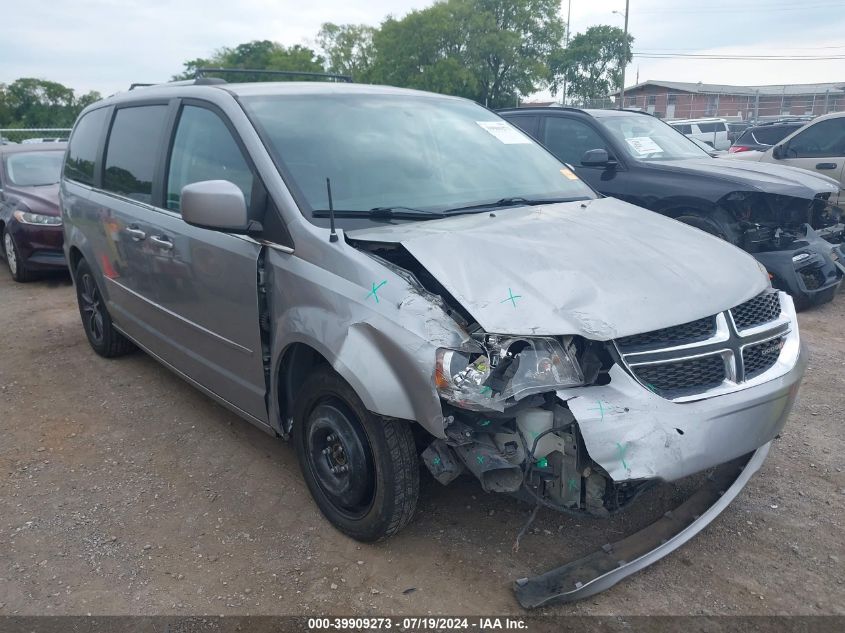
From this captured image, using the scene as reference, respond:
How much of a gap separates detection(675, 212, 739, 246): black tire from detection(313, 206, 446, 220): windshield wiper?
406 cm

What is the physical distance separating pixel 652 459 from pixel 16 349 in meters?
5.38

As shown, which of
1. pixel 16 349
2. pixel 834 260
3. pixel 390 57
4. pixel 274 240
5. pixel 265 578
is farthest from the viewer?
pixel 390 57

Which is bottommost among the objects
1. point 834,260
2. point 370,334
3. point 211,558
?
point 211,558

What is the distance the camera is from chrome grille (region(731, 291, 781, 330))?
8.93ft

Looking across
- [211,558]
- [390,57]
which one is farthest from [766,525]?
[390,57]

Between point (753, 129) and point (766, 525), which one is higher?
point (753, 129)

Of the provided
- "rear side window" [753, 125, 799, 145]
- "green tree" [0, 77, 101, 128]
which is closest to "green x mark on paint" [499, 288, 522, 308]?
"rear side window" [753, 125, 799, 145]

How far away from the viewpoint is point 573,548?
287cm

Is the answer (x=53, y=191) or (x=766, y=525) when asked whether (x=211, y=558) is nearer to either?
(x=766, y=525)

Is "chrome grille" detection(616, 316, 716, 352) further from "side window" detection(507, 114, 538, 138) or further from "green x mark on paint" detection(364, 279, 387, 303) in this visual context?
"side window" detection(507, 114, 538, 138)

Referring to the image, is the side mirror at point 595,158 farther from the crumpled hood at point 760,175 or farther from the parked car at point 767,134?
→ the parked car at point 767,134

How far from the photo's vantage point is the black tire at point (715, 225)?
619 cm

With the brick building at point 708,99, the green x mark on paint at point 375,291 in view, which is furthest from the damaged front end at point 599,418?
the brick building at point 708,99

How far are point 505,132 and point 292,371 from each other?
191cm
